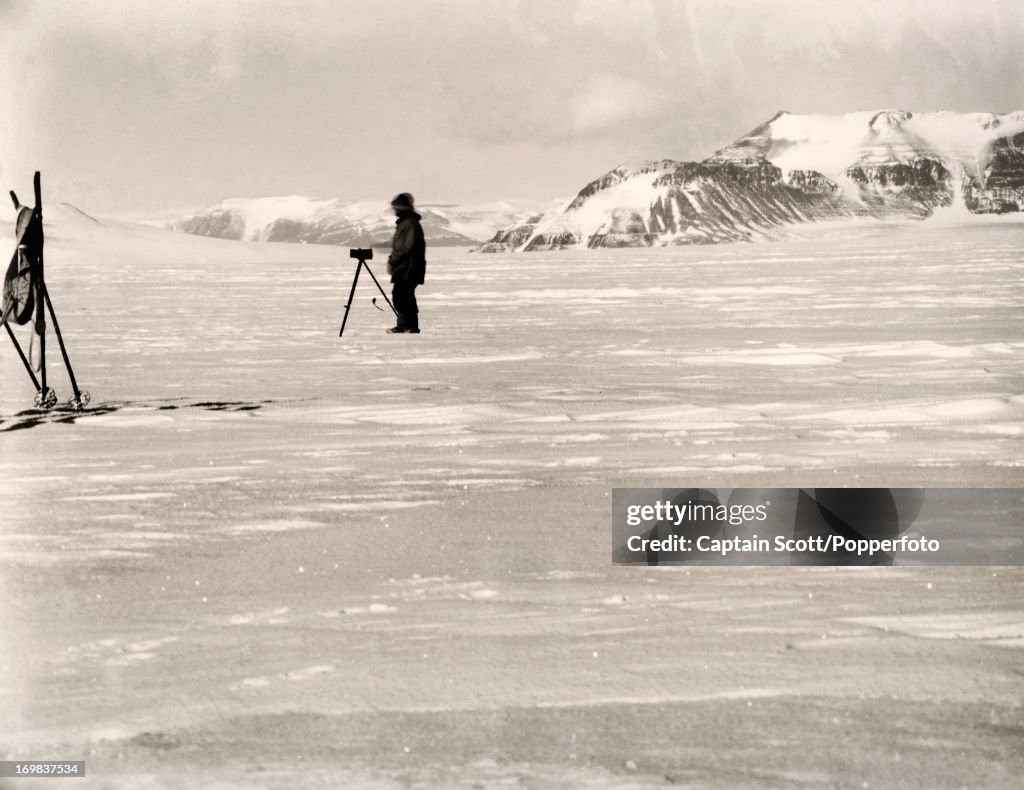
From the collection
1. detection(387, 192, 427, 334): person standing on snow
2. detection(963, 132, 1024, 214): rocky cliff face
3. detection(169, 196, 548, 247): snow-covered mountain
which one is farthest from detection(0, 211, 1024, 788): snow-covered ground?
detection(963, 132, 1024, 214): rocky cliff face

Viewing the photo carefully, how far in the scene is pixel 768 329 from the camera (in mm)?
8602

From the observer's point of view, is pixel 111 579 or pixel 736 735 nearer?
pixel 736 735

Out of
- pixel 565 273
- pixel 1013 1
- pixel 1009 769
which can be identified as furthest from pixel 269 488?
pixel 565 273

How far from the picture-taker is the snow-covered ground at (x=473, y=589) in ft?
6.96

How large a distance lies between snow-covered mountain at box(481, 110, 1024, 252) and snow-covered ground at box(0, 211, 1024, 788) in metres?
1.41

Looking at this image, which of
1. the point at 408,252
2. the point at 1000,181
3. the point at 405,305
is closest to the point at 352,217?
the point at 408,252

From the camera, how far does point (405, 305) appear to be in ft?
27.7

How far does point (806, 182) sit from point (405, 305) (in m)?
32.2

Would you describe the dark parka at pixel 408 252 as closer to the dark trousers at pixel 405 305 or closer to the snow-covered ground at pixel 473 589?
the dark trousers at pixel 405 305

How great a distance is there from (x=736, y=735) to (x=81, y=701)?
4.36 ft

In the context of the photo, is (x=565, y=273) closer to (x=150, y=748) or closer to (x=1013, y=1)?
(x=1013, y=1)

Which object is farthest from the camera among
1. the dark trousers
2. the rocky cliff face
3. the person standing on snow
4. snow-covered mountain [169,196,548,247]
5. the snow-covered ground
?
the dark trousers

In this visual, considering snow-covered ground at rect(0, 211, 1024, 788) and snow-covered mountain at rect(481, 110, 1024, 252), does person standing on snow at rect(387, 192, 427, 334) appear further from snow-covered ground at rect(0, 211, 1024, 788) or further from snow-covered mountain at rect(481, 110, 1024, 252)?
snow-covered ground at rect(0, 211, 1024, 788)

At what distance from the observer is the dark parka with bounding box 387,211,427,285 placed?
7676 millimetres
